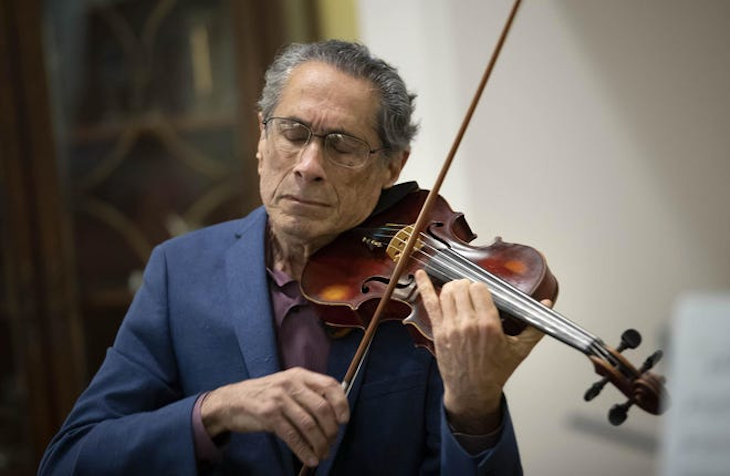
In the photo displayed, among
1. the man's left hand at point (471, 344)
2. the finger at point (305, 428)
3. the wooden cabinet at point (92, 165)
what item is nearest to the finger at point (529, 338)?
the man's left hand at point (471, 344)

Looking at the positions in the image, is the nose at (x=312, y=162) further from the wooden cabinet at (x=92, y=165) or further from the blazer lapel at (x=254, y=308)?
the wooden cabinet at (x=92, y=165)

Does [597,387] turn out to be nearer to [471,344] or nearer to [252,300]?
[471,344]

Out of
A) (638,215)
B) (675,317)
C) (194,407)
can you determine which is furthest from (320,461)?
(638,215)

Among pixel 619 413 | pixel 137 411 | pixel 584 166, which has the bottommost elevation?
pixel 137 411

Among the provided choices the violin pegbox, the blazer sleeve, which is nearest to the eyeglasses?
the blazer sleeve

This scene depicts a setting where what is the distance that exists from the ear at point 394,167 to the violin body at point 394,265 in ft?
0.10

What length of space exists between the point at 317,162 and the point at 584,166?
50 cm

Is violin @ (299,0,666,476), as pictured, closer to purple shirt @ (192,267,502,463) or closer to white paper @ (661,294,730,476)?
purple shirt @ (192,267,502,463)

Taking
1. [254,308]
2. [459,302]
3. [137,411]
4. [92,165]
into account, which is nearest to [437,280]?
[459,302]

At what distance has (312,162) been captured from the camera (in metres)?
0.89

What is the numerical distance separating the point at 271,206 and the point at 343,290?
13 centimetres

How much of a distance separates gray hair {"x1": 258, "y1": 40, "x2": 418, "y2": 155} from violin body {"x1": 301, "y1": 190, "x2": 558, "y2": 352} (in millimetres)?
84

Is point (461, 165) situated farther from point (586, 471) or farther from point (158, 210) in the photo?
point (158, 210)

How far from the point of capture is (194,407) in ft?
2.79
